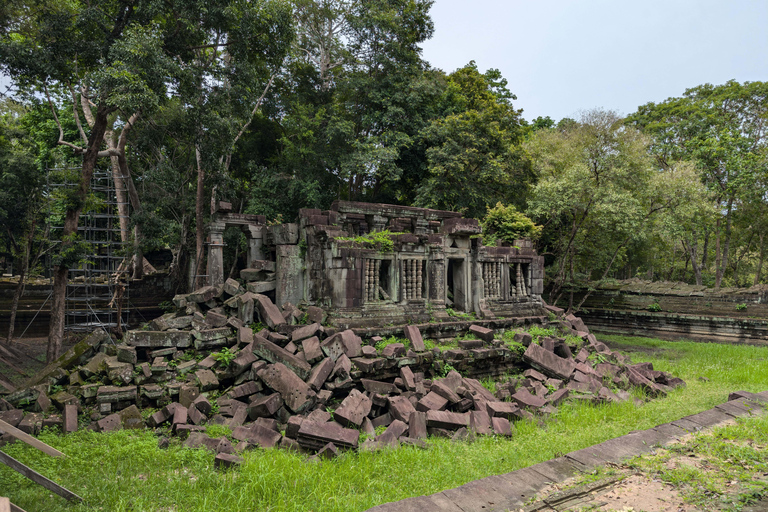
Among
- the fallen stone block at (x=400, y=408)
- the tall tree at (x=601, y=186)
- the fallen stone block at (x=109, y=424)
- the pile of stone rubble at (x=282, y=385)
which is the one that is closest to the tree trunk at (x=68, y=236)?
the pile of stone rubble at (x=282, y=385)

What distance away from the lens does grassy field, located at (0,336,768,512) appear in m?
3.69

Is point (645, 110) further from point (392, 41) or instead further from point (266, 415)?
point (266, 415)

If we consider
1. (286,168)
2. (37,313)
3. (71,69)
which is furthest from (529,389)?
(37,313)

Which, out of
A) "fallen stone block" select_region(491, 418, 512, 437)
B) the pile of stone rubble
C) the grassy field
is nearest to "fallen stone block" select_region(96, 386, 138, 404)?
the pile of stone rubble

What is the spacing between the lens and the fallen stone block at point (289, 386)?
612 cm

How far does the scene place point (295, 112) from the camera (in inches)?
684

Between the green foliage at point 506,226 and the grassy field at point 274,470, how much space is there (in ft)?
22.5

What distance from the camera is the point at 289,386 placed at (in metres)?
6.25

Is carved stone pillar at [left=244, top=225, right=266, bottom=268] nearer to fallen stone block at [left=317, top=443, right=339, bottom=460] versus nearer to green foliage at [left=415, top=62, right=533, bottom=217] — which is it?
fallen stone block at [left=317, top=443, right=339, bottom=460]

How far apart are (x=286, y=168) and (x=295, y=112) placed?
7.95ft

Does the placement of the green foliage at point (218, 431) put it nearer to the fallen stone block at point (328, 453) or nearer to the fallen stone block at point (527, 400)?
the fallen stone block at point (328, 453)

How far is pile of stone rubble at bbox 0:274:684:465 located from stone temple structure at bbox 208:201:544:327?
A: 96 centimetres

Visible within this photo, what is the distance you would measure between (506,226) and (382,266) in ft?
16.5

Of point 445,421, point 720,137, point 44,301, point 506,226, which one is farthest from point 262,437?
point 720,137
